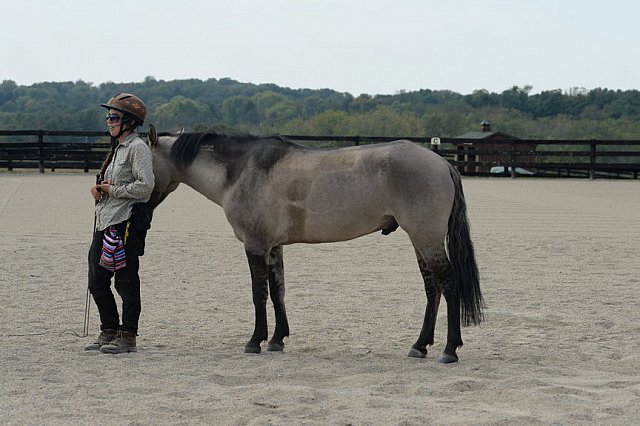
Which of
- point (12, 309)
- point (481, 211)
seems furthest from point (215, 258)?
point (481, 211)

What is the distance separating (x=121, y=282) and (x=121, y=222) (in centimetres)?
45

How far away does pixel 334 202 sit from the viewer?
6.47 m

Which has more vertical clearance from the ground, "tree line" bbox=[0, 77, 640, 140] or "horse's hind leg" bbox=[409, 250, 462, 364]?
"tree line" bbox=[0, 77, 640, 140]

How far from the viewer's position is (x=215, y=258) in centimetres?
1146

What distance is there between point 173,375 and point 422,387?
5.18 feet

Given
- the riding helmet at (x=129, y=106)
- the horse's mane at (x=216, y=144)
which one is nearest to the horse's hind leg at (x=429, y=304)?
the horse's mane at (x=216, y=144)

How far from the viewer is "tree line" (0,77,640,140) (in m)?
54.7

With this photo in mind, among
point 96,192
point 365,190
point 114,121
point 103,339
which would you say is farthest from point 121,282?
point 365,190

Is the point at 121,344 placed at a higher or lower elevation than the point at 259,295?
lower

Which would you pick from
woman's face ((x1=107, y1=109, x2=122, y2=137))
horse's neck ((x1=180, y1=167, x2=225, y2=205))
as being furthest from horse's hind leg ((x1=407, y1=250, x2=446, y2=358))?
woman's face ((x1=107, y1=109, x2=122, y2=137))

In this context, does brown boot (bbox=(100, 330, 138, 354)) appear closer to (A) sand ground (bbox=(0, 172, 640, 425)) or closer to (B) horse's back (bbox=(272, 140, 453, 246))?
(A) sand ground (bbox=(0, 172, 640, 425))

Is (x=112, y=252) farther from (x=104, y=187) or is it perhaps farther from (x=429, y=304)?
(x=429, y=304)

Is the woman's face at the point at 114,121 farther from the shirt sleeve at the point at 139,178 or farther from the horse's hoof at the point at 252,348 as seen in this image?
the horse's hoof at the point at 252,348

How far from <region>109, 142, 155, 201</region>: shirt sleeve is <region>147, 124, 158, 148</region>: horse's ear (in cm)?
15
